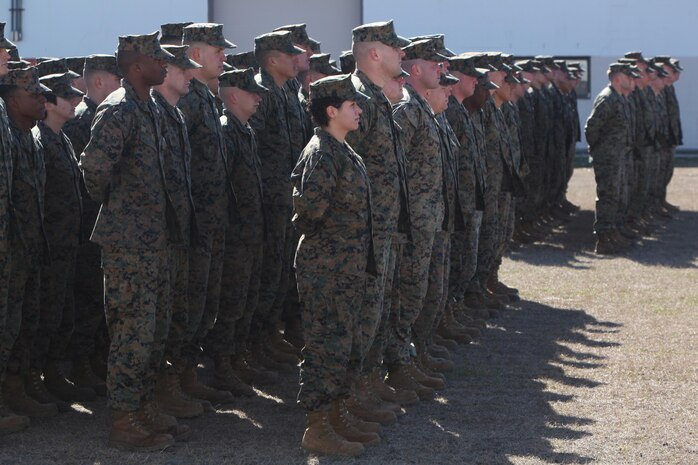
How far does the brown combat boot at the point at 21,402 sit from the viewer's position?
7.08 meters

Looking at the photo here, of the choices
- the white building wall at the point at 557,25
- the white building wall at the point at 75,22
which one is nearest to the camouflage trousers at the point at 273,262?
the white building wall at the point at 75,22

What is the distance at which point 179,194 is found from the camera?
6562mm

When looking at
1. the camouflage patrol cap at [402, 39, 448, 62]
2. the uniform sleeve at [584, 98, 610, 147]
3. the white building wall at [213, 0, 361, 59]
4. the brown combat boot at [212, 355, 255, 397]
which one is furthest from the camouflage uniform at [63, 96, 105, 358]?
the white building wall at [213, 0, 361, 59]

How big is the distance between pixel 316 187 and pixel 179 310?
1370 mm

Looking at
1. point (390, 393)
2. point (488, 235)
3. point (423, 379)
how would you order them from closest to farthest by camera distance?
1. point (390, 393)
2. point (423, 379)
3. point (488, 235)

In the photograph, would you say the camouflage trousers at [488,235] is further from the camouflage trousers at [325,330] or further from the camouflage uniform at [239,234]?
the camouflage trousers at [325,330]

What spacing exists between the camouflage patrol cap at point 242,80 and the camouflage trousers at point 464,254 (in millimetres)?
2569

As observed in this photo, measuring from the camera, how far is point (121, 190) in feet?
20.7

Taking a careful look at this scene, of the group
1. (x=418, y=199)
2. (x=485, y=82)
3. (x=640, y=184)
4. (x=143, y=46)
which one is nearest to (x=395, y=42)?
(x=418, y=199)

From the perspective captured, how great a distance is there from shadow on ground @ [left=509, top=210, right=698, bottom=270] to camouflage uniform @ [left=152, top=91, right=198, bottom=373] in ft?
25.2

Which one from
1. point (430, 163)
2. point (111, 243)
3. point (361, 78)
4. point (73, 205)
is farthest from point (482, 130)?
point (111, 243)

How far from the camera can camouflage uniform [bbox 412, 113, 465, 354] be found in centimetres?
805

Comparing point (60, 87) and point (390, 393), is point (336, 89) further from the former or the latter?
point (390, 393)

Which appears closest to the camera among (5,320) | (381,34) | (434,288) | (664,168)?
(5,320)
